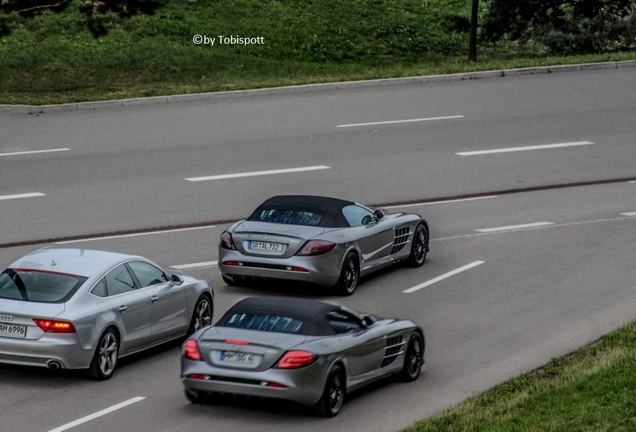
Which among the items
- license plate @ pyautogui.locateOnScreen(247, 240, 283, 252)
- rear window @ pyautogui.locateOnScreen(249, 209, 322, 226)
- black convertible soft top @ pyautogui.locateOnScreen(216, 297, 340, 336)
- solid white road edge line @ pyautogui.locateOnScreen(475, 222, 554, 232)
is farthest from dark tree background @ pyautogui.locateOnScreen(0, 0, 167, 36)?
black convertible soft top @ pyautogui.locateOnScreen(216, 297, 340, 336)

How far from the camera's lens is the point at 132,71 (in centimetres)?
3972

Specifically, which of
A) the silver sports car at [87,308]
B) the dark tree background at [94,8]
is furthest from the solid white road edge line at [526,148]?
the silver sports car at [87,308]

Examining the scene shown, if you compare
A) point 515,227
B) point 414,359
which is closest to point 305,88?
point 515,227

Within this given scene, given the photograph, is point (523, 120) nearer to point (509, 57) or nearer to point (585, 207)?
point (585, 207)

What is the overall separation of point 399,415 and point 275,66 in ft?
96.7

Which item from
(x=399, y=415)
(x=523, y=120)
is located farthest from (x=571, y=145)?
(x=399, y=415)

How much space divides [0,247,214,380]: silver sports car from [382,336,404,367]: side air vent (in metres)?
2.95

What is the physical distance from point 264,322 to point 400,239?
717 cm

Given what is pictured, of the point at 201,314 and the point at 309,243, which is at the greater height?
the point at 309,243

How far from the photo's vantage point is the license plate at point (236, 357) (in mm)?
12867

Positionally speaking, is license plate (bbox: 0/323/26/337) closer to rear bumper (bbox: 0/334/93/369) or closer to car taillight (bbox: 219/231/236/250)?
rear bumper (bbox: 0/334/93/369)

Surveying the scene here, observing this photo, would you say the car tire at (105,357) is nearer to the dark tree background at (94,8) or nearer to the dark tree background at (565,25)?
the dark tree background at (94,8)

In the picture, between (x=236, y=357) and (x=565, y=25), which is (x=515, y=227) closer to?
(x=236, y=357)

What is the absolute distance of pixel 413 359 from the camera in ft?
48.5
